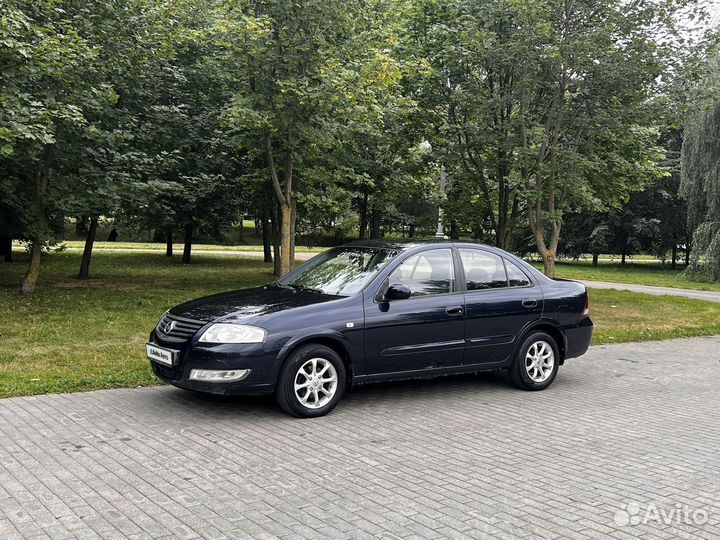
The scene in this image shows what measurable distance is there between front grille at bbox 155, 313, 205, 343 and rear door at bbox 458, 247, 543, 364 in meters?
2.79

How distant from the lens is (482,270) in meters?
7.94

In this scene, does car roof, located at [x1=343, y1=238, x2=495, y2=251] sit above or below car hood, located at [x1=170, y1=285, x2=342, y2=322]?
above

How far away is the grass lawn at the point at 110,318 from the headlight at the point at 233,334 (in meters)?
1.82

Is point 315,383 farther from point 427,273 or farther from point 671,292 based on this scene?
point 671,292

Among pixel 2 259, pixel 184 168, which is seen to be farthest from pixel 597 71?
pixel 2 259

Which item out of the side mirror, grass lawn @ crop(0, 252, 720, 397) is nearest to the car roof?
the side mirror

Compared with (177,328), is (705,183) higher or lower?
higher

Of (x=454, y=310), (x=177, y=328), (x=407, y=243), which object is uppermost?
(x=407, y=243)

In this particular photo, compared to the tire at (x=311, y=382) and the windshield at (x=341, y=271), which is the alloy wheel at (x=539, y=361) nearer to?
the windshield at (x=341, y=271)

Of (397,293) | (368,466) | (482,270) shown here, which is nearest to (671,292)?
(482,270)

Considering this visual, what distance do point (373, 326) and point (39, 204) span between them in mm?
10740

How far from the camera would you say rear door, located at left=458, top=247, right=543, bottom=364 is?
7.65 metres

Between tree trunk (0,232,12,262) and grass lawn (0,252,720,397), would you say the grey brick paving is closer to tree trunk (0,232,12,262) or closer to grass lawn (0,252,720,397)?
grass lawn (0,252,720,397)

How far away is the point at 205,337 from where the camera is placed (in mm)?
6426
